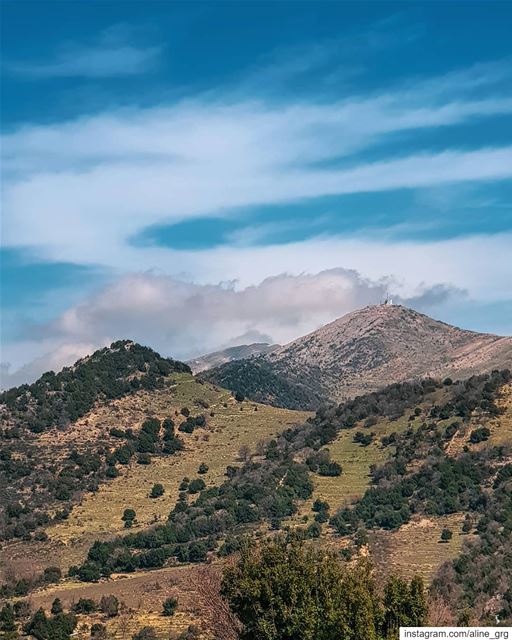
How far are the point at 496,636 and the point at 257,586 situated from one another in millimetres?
17267

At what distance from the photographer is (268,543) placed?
178 ft

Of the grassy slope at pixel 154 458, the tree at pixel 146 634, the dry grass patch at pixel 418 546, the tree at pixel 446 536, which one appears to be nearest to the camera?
the tree at pixel 146 634

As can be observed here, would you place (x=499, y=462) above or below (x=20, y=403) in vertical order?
below

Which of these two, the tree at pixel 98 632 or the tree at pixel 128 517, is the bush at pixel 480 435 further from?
the tree at pixel 98 632

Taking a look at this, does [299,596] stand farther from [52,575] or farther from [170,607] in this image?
[52,575]

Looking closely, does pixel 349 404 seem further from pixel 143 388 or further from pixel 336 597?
pixel 336 597

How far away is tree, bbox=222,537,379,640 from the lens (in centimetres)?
4588

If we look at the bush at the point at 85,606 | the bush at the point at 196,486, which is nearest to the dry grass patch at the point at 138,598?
the bush at the point at 85,606

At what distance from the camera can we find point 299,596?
1940 inches

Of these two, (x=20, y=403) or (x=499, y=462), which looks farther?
(x=20, y=403)

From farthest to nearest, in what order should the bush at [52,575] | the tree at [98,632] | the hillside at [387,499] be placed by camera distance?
the bush at [52,575] → the hillside at [387,499] → the tree at [98,632]

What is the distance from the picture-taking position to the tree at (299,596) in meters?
45.9

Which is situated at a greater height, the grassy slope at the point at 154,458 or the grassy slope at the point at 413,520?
the grassy slope at the point at 154,458

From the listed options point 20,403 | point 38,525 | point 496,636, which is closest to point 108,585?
point 38,525
